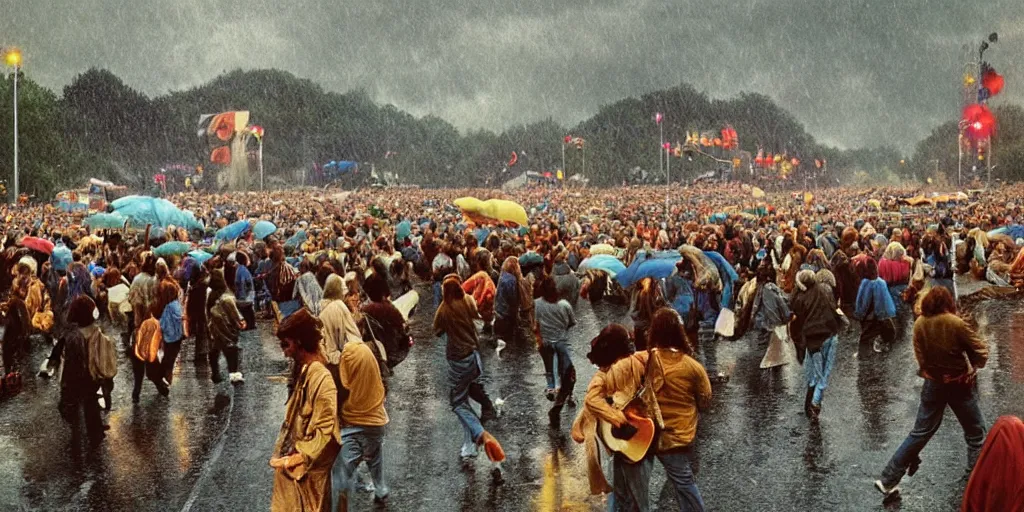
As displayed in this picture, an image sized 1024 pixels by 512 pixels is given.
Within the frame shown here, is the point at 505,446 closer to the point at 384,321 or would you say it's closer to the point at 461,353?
the point at 461,353

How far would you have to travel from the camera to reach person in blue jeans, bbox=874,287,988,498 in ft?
21.4

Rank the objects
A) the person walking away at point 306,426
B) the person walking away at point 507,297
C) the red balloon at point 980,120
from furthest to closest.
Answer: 1. the red balloon at point 980,120
2. the person walking away at point 507,297
3. the person walking away at point 306,426

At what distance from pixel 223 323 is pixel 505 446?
3.85 meters

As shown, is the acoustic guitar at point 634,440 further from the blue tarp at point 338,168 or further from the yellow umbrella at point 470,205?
the blue tarp at point 338,168

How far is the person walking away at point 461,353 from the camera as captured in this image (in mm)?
7805

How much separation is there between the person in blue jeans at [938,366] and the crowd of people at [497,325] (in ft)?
0.04

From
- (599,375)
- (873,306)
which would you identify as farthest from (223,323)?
(873,306)

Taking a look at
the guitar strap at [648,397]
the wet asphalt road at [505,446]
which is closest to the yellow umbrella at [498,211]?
the wet asphalt road at [505,446]

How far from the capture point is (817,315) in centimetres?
920

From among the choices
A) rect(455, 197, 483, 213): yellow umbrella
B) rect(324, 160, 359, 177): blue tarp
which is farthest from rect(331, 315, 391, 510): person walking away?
rect(324, 160, 359, 177): blue tarp

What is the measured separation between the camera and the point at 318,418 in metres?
4.89

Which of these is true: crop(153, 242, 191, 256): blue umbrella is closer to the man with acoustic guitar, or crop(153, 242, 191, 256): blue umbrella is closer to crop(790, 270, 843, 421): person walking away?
crop(790, 270, 843, 421): person walking away

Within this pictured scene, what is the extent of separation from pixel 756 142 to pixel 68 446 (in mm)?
181573

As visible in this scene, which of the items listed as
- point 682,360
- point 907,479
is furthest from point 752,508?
point 682,360
